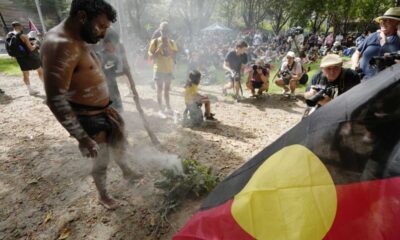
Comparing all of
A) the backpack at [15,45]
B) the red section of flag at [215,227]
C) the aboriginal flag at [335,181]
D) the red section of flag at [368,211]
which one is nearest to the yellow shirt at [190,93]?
the red section of flag at [215,227]

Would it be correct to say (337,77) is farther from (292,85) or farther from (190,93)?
(292,85)

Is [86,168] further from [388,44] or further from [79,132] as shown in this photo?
[388,44]

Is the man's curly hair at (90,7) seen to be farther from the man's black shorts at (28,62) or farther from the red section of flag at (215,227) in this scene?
the man's black shorts at (28,62)

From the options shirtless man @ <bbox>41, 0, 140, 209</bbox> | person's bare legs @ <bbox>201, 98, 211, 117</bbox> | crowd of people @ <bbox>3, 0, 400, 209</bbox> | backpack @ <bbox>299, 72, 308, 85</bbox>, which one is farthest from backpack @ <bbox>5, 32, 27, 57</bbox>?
backpack @ <bbox>299, 72, 308, 85</bbox>

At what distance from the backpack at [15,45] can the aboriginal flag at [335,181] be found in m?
8.53

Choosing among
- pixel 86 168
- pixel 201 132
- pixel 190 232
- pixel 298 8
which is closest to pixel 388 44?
pixel 201 132

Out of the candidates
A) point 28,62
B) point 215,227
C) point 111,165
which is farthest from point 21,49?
point 215,227

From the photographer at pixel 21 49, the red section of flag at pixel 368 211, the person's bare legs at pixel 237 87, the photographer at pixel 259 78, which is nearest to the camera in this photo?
the red section of flag at pixel 368 211

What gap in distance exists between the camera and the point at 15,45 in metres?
7.69

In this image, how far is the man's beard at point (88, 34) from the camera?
232 cm

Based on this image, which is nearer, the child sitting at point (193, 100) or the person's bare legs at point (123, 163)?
the person's bare legs at point (123, 163)

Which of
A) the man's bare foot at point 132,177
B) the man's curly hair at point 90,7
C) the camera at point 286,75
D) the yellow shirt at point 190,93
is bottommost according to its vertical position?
the man's bare foot at point 132,177

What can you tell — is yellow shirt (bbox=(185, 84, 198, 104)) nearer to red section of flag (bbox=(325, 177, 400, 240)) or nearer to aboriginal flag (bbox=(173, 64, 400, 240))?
Answer: aboriginal flag (bbox=(173, 64, 400, 240))

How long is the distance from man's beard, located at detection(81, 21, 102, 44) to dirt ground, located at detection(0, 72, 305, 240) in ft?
6.37
